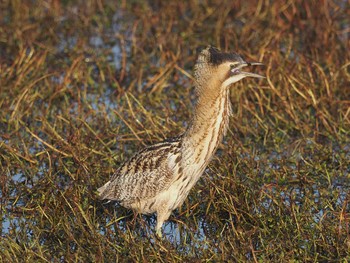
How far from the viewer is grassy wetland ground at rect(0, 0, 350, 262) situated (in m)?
5.27

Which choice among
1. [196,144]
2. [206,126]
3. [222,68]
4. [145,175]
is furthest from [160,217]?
[222,68]

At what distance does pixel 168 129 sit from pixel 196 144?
1.57 m

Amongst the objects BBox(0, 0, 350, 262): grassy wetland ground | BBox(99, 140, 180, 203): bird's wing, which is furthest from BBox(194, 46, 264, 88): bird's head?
BBox(0, 0, 350, 262): grassy wetland ground

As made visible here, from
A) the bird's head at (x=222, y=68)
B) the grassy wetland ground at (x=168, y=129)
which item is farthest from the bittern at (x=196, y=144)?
the grassy wetland ground at (x=168, y=129)

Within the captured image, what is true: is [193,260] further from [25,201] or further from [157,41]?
[157,41]

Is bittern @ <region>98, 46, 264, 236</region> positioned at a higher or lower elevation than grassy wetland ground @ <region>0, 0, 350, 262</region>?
higher

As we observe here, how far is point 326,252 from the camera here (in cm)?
507

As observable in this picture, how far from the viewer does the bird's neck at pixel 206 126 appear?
530 centimetres

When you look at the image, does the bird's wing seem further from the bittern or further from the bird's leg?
the bird's leg

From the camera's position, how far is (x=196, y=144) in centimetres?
529

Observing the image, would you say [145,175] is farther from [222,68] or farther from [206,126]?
[222,68]

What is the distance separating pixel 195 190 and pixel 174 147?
2.18 feet

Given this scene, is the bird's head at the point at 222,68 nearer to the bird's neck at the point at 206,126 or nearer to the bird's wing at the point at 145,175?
the bird's neck at the point at 206,126

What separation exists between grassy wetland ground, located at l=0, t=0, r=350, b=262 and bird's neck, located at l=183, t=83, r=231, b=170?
1.29 ft
